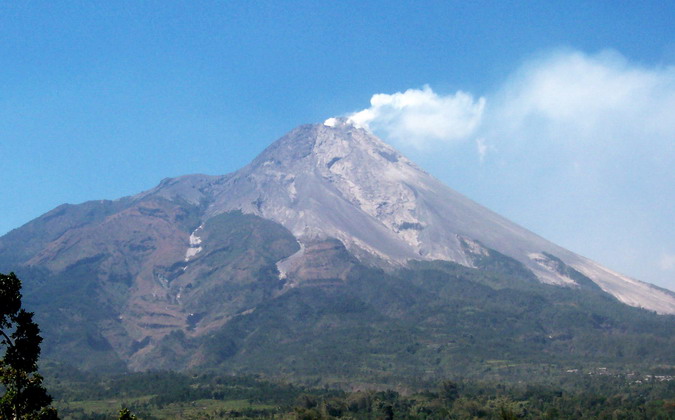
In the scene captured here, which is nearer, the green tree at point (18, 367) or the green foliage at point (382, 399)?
the green tree at point (18, 367)

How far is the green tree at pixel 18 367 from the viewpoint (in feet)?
103

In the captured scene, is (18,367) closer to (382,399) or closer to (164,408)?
(382,399)

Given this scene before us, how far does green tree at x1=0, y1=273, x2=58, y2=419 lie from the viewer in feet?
103

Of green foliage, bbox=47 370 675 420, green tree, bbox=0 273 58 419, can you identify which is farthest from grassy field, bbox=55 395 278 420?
green tree, bbox=0 273 58 419

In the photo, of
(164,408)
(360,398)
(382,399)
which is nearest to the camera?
(360,398)

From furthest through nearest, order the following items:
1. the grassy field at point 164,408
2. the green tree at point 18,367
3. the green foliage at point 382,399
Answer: the grassy field at point 164,408, the green foliage at point 382,399, the green tree at point 18,367

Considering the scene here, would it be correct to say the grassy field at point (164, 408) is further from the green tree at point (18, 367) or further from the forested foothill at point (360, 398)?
the green tree at point (18, 367)

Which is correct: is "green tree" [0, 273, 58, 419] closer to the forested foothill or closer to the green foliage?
the forested foothill

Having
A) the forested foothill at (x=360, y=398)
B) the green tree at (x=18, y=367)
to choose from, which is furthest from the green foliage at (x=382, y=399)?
the green tree at (x=18, y=367)

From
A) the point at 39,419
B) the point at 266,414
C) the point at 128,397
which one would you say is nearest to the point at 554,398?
the point at 266,414

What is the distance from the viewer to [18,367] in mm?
32062

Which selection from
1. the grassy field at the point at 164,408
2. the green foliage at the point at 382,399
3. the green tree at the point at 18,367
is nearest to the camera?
the green tree at the point at 18,367

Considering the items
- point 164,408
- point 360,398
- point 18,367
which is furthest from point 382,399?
point 18,367

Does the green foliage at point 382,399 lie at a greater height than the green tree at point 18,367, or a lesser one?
lesser
